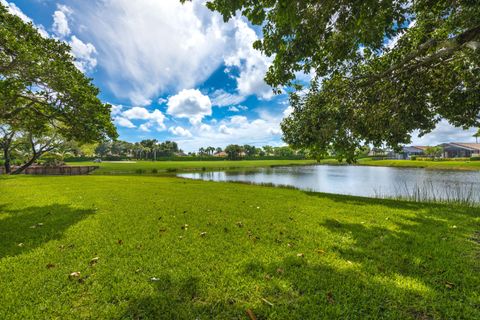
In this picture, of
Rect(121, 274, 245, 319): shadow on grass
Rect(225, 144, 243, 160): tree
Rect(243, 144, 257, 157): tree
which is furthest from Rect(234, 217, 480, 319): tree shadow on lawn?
Rect(243, 144, 257, 157): tree

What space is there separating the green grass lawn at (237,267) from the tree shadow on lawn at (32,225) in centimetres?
3

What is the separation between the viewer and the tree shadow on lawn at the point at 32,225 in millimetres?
4188

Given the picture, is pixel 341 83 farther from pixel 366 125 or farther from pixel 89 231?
pixel 89 231

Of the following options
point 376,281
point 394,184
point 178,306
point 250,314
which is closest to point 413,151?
point 394,184

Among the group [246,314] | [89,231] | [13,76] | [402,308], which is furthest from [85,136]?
[402,308]

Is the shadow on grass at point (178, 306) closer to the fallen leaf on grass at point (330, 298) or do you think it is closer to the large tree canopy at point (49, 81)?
the fallen leaf on grass at point (330, 298)

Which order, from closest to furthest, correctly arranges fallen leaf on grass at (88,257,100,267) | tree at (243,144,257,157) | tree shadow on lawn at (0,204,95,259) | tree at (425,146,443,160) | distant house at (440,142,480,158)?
fallen leaf on grass at (88,257,100,267)
tree shadow on lawn at (0,204,95,259)
distant house at (440,142,480,158)
tree at (425,146,443,160)
tree at (243,144,257,157)

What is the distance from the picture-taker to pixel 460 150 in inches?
2657

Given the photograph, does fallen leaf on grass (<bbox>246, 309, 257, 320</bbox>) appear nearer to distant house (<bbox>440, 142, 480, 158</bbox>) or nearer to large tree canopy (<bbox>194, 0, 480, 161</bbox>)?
large tree canopy (<bbox>194, 0, 480, 161</bbox>)

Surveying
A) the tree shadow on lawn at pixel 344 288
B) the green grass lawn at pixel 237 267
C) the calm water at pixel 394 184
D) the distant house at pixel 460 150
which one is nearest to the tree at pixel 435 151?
the distant house at pixel 460 150

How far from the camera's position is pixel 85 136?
866 centimetres

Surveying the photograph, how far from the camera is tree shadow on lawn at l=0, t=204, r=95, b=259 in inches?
165

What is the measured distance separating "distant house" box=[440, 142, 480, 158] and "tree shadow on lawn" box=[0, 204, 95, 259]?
96095 mm

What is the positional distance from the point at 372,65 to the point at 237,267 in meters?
8.76
